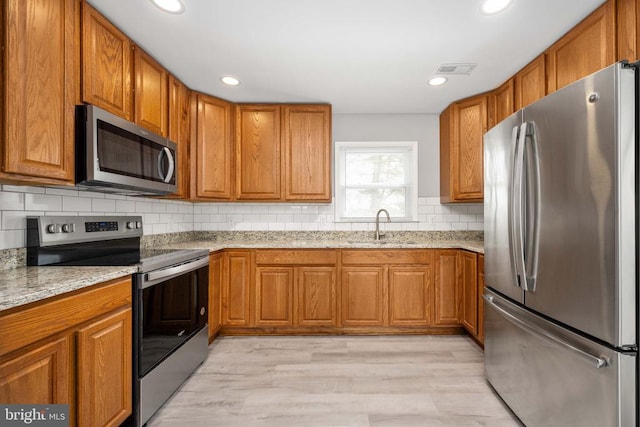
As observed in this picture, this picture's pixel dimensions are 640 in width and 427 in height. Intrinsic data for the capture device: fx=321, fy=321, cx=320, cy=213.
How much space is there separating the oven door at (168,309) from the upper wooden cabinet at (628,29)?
2744 mm

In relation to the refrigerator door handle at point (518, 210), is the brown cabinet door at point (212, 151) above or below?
above

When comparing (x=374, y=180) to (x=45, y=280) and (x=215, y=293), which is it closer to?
(x=215, y=293)

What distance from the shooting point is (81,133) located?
1693mm

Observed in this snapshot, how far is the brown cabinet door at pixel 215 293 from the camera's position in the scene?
2.81 meters

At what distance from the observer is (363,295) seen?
3.08 m

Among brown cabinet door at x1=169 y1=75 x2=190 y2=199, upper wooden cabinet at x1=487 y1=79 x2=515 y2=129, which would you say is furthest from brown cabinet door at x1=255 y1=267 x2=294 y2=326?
upper wooden cabinet at x1=487 y1=79 x2=515 y2=129

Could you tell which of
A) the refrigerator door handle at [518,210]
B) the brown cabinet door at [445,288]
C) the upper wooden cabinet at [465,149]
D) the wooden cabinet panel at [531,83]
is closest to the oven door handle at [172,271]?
the refrigerator door handle at [518,210]

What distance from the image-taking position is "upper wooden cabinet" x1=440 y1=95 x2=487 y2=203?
3.09 meters

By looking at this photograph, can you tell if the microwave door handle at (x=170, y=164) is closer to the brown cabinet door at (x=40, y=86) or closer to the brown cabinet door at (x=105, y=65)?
the brown cabinet door at (x=105, y=65)

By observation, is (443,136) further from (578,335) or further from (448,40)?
(578,335)

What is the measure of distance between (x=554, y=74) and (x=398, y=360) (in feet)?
→ 7.68

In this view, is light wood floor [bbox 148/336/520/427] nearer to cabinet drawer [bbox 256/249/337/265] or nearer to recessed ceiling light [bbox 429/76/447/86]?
cabinet drawer [bbox 256/249/337/265]

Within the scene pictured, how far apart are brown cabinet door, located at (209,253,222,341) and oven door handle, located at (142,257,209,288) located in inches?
12.7

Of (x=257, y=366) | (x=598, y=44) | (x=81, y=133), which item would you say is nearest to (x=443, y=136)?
(x=598, y=44)
